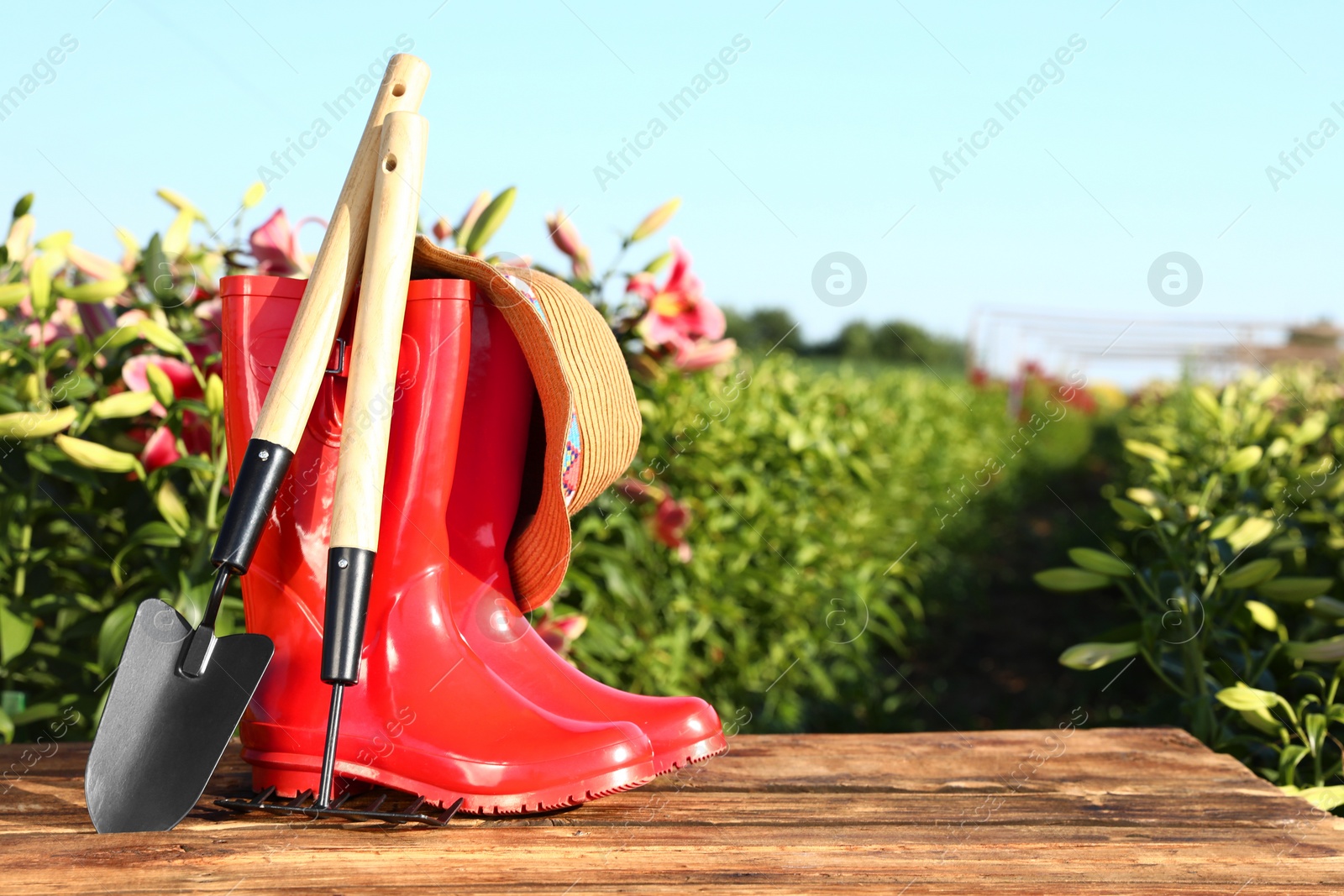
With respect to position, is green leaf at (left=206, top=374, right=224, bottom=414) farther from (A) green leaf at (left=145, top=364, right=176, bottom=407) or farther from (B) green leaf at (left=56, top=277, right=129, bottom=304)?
(B) green leaf at (left=56, top=277, right=129, bottom=304)

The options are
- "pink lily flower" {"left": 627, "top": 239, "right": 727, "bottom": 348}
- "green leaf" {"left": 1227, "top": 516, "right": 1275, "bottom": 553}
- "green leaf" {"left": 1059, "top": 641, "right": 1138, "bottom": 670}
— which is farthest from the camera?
"pink lily flower" {"left": 627, "top": 239, "right": 727, "bottom": 348}

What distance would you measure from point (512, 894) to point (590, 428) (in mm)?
462

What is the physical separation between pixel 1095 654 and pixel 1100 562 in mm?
180

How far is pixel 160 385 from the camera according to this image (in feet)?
4.38

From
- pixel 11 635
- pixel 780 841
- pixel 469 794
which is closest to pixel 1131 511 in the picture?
pixel 780 841

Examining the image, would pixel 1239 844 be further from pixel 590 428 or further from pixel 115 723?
pixel 115 723

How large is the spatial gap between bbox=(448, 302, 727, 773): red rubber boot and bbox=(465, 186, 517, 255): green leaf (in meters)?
0.59

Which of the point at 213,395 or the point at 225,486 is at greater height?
the point at 213,395

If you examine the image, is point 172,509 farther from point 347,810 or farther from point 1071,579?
point 1071,579

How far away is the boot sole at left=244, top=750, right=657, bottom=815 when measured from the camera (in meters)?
0.93

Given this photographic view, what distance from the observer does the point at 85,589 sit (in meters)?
1.61

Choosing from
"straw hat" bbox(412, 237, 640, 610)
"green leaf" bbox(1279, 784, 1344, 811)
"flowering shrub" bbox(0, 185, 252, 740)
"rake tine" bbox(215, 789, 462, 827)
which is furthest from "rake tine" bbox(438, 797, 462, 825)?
"green leaf" bbox(1279, 784, 1344, 811)

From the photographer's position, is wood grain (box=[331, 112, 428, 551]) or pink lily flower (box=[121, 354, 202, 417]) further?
pink lily flower (box=[121, 354, 202, 417])

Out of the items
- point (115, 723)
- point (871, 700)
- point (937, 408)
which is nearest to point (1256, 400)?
point (871, 700)
